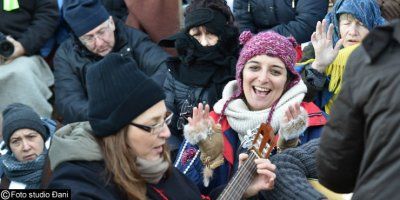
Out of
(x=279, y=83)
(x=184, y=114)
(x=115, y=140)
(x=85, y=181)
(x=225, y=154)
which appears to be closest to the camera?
(x=85, y=181)

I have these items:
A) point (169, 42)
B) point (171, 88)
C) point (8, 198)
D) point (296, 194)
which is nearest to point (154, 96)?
point (296, 194)

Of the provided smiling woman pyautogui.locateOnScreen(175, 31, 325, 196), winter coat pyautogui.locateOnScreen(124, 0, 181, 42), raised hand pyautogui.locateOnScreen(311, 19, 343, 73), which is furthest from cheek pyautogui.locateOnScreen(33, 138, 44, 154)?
raised hand pyautogui.locateOnScreen(311, 19, 343, 73)

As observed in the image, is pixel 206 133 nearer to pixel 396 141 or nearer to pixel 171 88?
pixel 171 88

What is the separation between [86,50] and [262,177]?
9.31 feet

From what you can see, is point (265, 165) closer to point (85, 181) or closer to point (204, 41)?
point (85, 181)

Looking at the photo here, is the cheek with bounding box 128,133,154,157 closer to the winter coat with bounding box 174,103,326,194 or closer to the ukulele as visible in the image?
the ukulele

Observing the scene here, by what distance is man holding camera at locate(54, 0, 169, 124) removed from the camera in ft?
18.5

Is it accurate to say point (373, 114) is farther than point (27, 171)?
No

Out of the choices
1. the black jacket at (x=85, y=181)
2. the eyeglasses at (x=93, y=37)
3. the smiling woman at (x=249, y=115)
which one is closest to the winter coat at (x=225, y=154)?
the smiling woman at (x=249, y=115)

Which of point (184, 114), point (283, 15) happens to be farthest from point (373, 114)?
point (283, 15)

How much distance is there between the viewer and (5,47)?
228 inches

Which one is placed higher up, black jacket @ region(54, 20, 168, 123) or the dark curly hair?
the dark curly hair

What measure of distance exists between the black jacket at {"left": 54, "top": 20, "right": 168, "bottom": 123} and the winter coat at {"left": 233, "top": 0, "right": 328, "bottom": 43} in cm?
75

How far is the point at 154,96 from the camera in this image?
2.98m
